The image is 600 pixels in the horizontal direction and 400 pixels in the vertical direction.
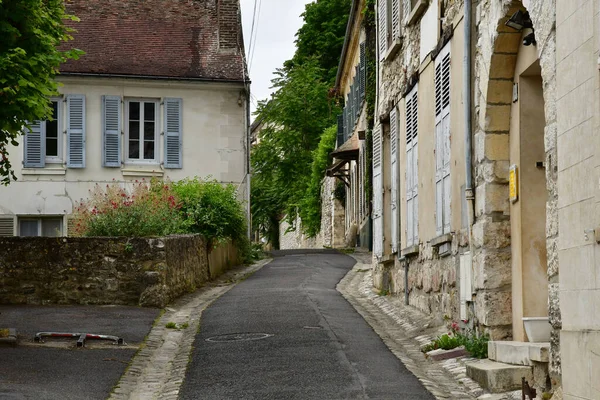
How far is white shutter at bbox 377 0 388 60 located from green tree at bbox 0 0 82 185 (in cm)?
767

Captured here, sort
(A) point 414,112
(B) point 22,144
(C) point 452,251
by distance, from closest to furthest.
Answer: (C) point 452,251 < (A) point 414,112 < (B) point 22,144

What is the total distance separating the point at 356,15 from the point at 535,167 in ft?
80.1

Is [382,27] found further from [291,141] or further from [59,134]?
[291,141]

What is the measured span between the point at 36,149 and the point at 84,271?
32.2ft

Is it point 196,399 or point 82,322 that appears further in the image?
point 82,322

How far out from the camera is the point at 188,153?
25.9m

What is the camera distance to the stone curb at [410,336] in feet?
31.0

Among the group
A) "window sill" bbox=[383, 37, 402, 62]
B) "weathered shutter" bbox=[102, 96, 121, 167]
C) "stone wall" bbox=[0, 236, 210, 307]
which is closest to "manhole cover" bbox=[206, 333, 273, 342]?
"stone wall" bbox=[0, 236, 210, 307]

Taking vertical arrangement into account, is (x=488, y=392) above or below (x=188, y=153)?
below

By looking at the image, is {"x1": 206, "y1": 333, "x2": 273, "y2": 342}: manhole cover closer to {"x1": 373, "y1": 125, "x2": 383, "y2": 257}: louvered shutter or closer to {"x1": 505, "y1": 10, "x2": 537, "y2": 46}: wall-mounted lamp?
{"x1": 505, "y1": 10, "x2": 537, "y2": 46}: wall-mounted lamp

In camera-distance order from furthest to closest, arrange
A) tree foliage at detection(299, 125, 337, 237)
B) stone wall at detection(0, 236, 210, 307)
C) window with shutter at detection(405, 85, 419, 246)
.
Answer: tree foliage at detection(299, 125, 337, 237), stone wall at detection(0, 236, 210, 307), window with shutter at detection(405, 85, 419, 246)

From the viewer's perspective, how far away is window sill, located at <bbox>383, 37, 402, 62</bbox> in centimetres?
1680

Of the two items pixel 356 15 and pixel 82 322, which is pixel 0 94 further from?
pixel 356 15

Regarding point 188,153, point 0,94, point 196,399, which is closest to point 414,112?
point 0,94
